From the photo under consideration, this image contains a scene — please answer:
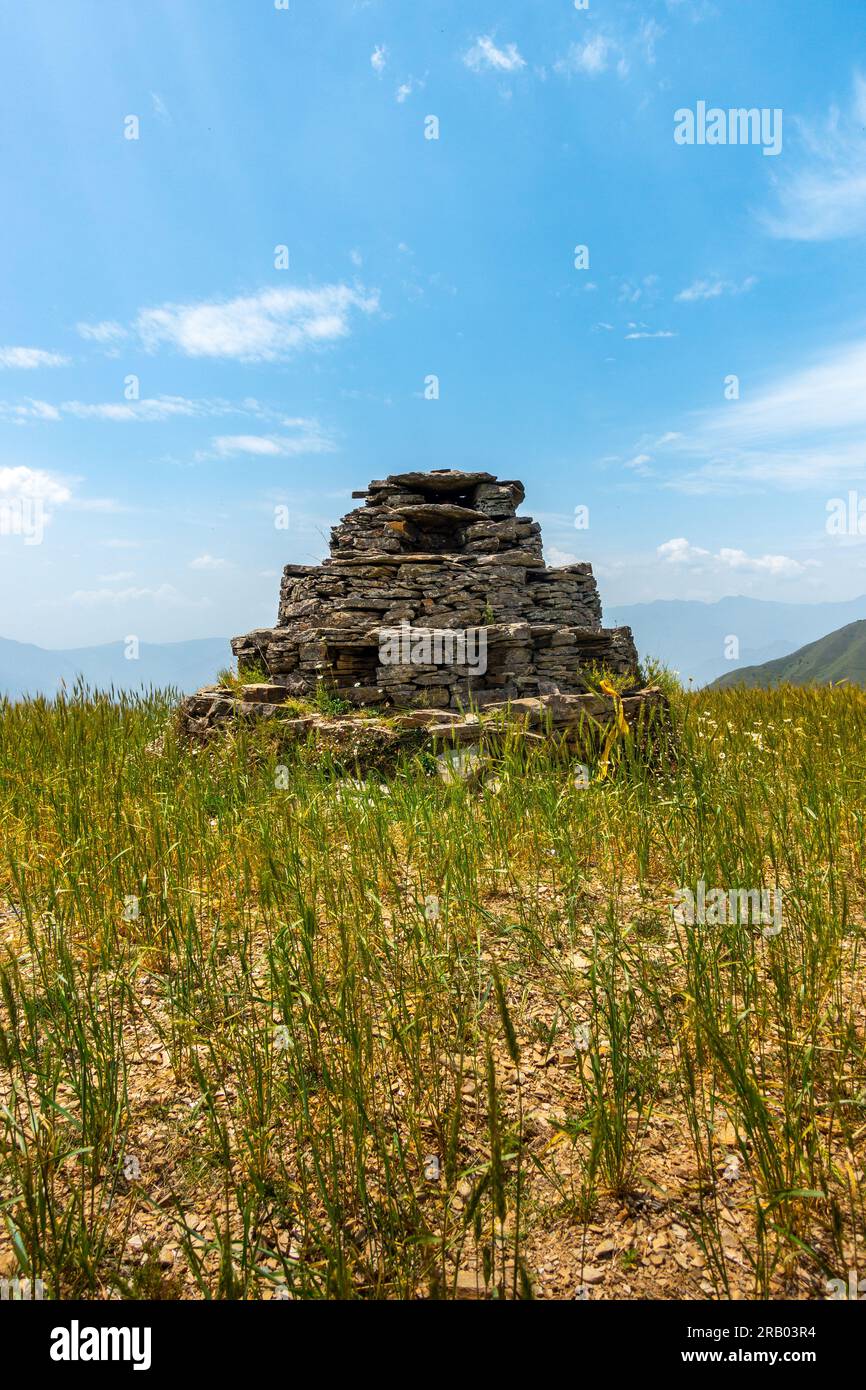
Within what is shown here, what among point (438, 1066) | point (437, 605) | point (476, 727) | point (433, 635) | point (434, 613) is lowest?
point (438, 1066)

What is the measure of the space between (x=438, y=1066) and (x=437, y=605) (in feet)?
31.4

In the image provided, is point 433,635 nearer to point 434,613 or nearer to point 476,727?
point 434,613

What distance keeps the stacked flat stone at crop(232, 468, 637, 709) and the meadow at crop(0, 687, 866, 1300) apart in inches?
171

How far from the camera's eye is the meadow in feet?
5.49

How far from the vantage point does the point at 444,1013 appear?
2.50 metres

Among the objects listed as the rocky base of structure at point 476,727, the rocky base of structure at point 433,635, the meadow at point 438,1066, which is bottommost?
the meadow at point 438,1066

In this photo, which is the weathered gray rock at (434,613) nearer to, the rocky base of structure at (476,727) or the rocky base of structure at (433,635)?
the rocky base of structure at (433,635)

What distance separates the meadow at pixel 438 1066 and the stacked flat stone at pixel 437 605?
434 cm

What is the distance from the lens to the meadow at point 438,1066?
5.49ft

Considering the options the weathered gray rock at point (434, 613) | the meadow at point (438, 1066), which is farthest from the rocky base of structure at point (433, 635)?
the meadow at point (438, 1066)

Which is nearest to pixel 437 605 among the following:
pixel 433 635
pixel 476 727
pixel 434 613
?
pixel 434 613

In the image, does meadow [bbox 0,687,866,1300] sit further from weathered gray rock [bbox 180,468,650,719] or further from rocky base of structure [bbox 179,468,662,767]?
weathered gray rock [bbox 180,468,650,719]

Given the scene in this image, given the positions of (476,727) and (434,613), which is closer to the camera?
(476,727)

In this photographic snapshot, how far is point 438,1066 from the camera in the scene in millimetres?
2234
